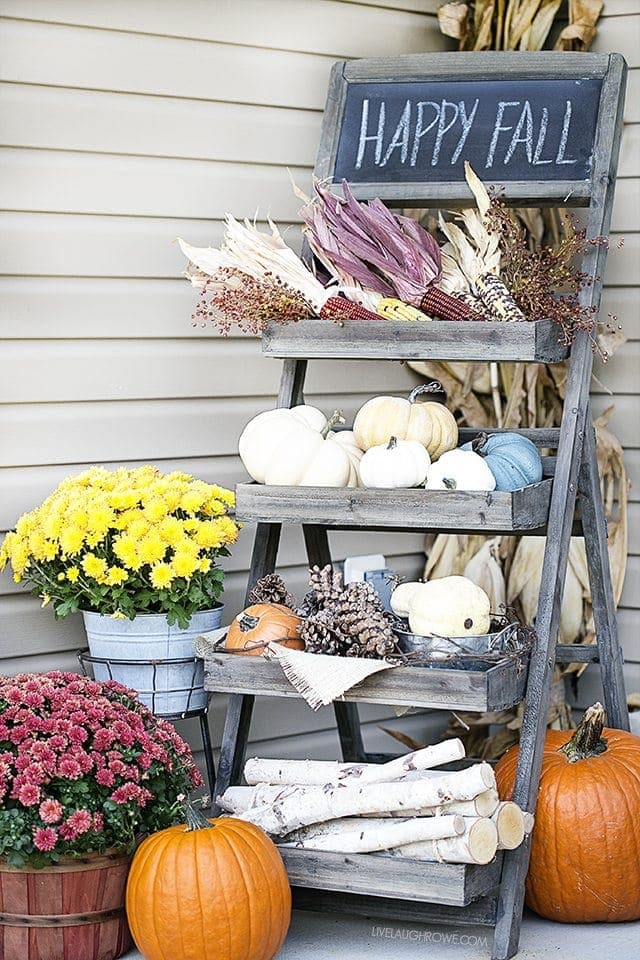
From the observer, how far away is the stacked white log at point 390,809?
8.87 feet

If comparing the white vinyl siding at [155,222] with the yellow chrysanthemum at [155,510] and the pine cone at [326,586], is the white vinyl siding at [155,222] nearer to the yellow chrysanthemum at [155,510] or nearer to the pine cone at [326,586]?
the yellow chrysanthemum at [155,510]

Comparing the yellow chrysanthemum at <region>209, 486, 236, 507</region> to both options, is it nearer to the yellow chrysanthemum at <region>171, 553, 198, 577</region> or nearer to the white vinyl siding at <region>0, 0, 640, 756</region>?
the yellow chrysanthemum at <region>171, 553, 198, 577</region>

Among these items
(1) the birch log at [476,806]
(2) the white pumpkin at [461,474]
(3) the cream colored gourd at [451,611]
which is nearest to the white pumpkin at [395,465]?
(2) the white pumpkin at [461,474]


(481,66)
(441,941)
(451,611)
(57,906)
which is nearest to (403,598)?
(451,611)

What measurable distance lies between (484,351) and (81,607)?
1.13 meters

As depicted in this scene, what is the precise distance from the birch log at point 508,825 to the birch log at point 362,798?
0.06 m

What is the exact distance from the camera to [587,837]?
2928mm

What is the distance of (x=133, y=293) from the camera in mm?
3521

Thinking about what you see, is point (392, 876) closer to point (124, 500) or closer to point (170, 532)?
point (170, 532)

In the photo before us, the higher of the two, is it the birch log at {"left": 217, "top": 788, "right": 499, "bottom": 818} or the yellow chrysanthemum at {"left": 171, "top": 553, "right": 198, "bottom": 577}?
the yellow chrysanthemum at {"left": 171, "top": 553, "right": 198, "bottom": 577}

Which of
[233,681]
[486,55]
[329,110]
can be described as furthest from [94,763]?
[486,55]

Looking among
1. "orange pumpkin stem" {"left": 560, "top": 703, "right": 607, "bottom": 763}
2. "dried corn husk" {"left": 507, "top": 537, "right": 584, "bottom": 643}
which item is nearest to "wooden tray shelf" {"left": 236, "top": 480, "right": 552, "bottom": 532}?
"orange pumpkin stem" {"left": 560, "top": 703, "right": 607, "bottom": 763}

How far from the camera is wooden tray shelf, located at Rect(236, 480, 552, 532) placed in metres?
2.87

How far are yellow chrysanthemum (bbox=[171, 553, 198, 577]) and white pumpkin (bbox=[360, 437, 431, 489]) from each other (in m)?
0.45
